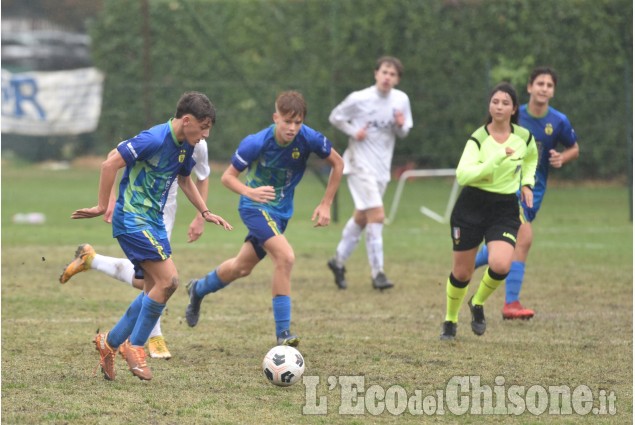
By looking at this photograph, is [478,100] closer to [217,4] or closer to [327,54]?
[327,54]

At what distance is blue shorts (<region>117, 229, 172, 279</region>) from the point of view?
6410 millimetres

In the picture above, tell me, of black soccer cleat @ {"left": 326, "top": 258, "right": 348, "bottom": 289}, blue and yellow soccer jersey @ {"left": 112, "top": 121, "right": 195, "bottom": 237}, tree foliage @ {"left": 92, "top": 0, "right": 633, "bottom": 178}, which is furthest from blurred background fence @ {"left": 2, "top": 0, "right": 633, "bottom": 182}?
blue and yellow soccer jersey @ {"left": 112, "top": 121, "right": 195, "bottom": 237}

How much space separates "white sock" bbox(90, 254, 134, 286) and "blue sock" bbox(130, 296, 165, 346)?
1.14m

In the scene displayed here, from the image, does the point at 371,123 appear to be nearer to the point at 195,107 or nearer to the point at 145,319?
the point at 195,107

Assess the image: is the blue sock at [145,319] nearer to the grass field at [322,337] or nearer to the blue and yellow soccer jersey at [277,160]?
the grass field at [322,337]

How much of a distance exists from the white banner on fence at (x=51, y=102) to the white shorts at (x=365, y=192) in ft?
37.7

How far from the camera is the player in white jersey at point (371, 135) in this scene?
35.8 feet

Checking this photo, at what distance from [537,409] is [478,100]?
13298 millimetres

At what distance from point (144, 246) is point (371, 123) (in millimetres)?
5142

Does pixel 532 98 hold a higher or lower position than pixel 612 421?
higher

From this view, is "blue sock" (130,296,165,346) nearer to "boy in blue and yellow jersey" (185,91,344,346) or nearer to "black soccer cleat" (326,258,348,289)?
"boy in blue and yellow jersey" (185,91,344,346)

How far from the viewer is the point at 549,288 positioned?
34.2 ft

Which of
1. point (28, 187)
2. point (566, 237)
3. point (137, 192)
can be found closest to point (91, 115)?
point (28, 187)

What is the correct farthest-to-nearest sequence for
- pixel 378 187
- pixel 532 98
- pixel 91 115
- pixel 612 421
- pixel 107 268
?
pixel 91 115 < pixel 378 187 < pixel 532 98 < pixel 107 268 < pixel 612 421
